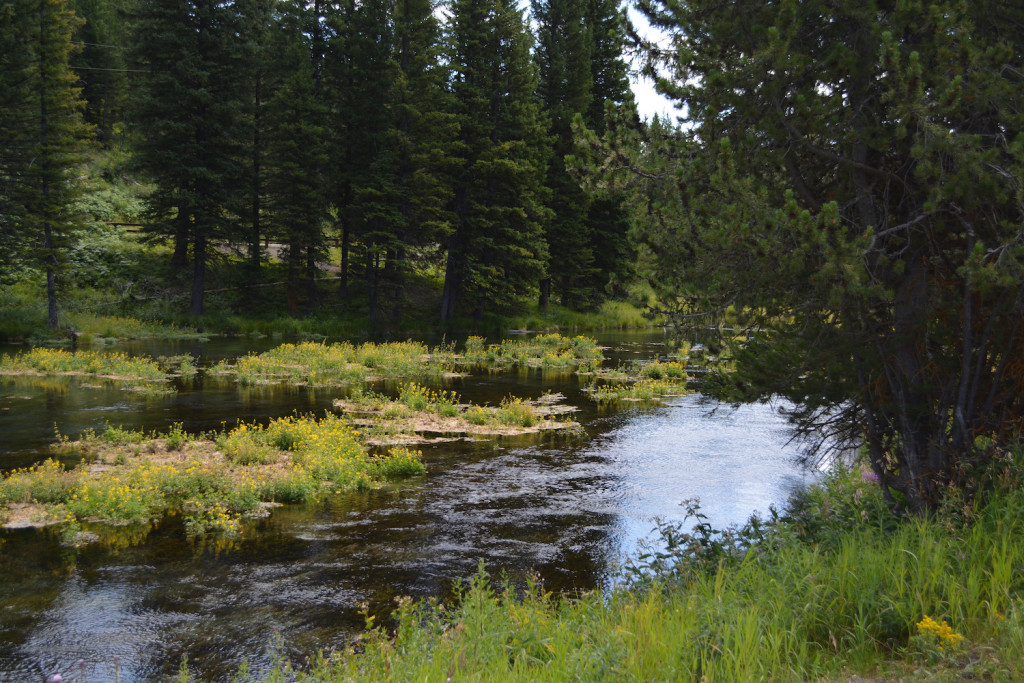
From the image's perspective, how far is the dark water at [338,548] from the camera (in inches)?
266

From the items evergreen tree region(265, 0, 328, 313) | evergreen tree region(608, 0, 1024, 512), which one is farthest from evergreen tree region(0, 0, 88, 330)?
evergreen tree region(608, 0, 1024, 512)

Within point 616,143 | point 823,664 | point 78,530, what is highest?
point 616,143

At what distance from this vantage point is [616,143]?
736 cm

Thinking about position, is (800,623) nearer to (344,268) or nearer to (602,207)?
(344,268)

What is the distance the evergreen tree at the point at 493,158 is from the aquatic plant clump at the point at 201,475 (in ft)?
85.1

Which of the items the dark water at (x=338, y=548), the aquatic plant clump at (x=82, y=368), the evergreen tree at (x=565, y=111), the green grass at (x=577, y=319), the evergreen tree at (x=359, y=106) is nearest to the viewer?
the dark water at (x=338, y=548)

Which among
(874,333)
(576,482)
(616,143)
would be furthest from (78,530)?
(874,333)

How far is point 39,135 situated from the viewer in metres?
31.0

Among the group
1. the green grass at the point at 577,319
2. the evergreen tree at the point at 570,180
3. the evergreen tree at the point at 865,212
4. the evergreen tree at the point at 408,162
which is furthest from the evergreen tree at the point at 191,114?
the evergreen tree at the point at 865,212

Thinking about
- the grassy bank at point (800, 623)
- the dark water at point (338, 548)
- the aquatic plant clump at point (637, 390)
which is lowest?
the dark water at point (338, 548)

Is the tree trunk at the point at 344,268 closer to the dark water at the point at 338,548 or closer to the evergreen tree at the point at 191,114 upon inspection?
the evergreen tree at the point at 191,114

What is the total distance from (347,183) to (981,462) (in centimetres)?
3956

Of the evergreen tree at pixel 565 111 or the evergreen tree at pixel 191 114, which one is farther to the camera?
the evergreen tree at pixel 565 111

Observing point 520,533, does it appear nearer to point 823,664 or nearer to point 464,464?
point 464,464
